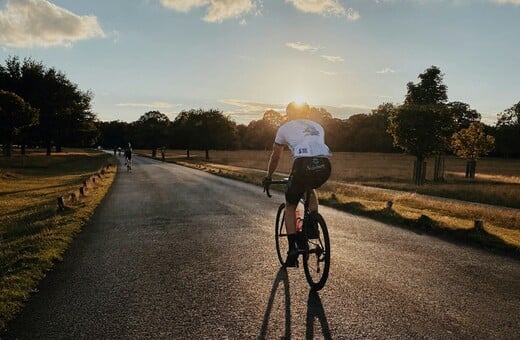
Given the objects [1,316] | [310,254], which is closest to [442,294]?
[310,254]

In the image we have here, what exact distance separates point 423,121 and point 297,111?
30805 mm

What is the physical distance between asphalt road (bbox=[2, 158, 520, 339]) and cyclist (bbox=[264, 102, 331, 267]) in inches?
38.7

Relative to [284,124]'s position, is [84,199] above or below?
below

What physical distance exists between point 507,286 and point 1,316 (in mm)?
6116

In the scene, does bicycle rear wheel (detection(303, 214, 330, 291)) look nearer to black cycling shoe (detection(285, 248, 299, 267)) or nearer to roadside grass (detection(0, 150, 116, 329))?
black cycling shoe (detection(285, 248, 299, 267))

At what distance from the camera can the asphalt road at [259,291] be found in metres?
4.30

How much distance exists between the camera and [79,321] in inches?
179

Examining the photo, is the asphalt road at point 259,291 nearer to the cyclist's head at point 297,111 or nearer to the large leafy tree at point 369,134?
the cyclist's head at point 297,111

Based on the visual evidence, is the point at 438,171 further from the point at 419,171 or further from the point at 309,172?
the point at 309,172

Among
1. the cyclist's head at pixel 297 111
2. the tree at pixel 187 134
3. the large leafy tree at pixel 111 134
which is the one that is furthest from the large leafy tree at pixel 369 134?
the cyclist's head at pixel 297 111

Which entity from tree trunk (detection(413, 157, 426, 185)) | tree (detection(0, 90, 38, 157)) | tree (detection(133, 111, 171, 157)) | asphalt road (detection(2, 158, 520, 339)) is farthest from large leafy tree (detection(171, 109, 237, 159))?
asphalt road (detection(2, 158, 520, 339))

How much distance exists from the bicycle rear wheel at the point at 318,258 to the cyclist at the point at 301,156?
0.67ft

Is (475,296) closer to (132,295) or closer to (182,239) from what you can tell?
(132,295)

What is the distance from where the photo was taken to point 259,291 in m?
5.47
